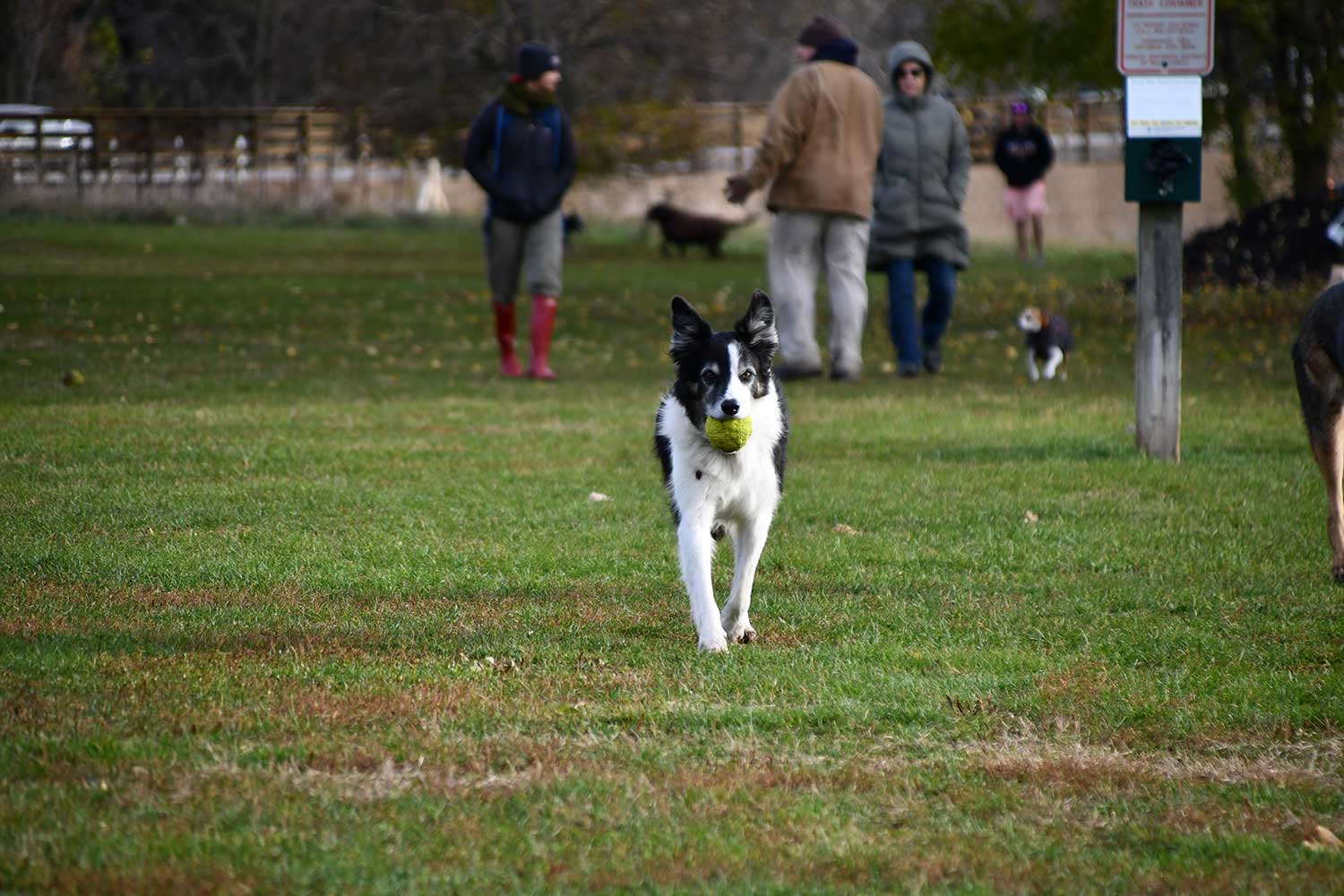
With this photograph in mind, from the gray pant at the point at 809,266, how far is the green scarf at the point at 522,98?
2.03 metres

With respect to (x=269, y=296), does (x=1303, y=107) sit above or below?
above

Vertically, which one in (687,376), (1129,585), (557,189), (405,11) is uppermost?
(405,11)

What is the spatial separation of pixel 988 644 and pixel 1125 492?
338 centimetres

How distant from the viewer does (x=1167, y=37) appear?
9.47 meters

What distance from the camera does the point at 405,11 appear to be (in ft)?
117

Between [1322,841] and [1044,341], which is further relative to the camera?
[1044,341]

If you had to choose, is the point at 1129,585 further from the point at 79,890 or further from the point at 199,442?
the point at 199,442

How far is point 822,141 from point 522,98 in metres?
2.36

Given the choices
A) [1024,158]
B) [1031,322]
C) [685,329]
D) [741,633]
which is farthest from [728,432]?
[1024,158]

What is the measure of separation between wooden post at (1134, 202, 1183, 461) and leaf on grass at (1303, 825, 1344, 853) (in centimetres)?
587

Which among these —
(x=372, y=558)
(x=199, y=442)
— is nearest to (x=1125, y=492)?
(x=372, y=558)

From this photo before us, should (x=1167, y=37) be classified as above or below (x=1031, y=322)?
above

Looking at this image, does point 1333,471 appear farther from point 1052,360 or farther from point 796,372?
point 1052,360

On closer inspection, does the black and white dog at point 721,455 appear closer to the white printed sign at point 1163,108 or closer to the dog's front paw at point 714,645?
the dog's front paw at point 714,645
